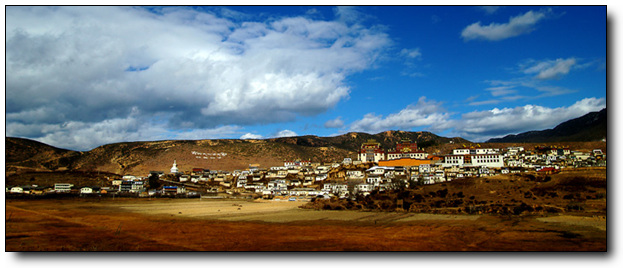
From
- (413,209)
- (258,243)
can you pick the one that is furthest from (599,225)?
(258,243)

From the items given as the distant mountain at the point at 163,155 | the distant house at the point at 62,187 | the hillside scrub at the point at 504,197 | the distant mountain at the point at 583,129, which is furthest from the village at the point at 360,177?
the distant mountain at the point at 163,155

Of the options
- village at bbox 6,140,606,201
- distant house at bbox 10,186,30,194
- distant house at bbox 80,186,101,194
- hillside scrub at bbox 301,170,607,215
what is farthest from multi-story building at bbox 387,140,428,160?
distant house at bbox 10,186,30,194

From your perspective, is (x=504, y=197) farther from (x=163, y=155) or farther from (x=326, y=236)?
(x=163, y=155)

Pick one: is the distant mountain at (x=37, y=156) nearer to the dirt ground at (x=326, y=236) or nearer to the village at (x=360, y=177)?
the village at (x=360, y=177)

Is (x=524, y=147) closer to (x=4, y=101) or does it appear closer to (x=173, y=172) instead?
(x=173, y=172)

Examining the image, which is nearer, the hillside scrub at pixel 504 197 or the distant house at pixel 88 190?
the hillside scrub at pixel 504 197

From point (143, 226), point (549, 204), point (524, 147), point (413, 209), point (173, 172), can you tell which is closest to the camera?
point (143, 226)
